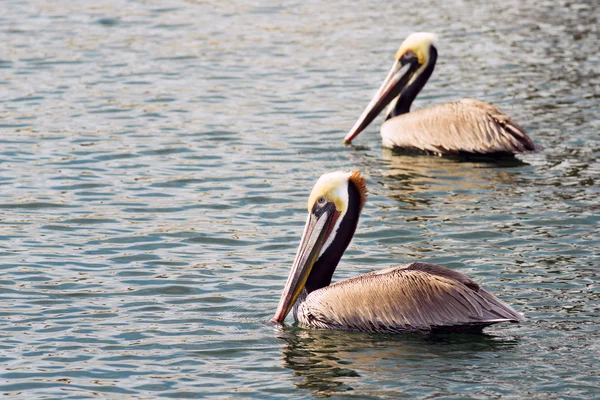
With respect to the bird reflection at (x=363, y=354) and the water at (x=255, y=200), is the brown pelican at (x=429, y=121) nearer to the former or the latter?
the water at (x=255, y=200)

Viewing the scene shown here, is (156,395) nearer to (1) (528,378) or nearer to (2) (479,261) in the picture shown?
(1) (528,378)

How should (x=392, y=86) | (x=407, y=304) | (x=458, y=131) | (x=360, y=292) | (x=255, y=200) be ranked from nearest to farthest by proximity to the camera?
(x=407, y=304)
(x=360, y=292)
(x=255, y=200)
(x=458, y=131)
(x=392, y=86)

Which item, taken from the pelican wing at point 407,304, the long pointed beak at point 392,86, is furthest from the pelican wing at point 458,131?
the pelican wing at point 407,304

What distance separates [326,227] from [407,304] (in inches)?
32.1

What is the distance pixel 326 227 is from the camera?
7309mm

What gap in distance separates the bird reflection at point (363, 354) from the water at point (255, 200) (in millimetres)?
17

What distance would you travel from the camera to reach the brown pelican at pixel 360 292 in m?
6.64

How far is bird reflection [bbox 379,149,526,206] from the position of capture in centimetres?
996

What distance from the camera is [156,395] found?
6.02m

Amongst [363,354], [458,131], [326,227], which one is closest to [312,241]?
[326,227]

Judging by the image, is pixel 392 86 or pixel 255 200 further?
pixel 392 86

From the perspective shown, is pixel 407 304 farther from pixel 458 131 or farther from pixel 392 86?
pixel 392 86

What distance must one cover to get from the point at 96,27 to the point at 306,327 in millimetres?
10851

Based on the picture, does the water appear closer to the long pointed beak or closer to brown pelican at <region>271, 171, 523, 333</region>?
brown pelican at <region>271, 171, 523, 333</region>
